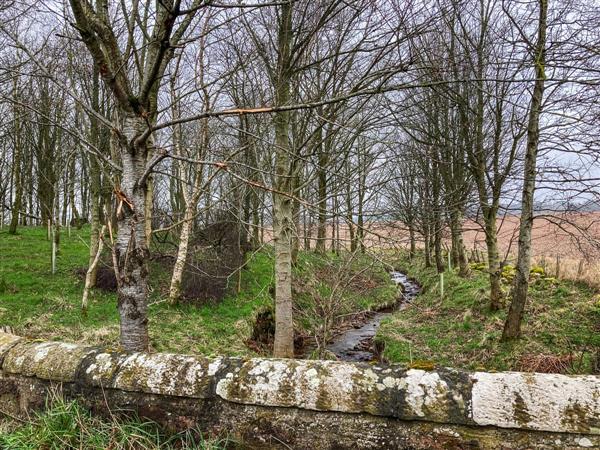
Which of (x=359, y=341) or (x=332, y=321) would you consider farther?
(x=359, y=341)

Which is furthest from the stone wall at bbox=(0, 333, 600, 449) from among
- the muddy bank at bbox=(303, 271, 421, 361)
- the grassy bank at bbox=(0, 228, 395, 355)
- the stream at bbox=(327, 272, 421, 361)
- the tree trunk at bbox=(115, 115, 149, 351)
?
the stream at bbox=(327, 272, 421, 361)

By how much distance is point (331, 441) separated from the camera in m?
2.33

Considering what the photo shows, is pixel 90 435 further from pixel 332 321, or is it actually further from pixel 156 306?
pixel 156 306

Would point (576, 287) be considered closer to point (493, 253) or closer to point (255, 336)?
point (493, 253)

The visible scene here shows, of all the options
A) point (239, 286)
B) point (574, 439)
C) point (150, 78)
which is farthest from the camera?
point (239, 286)

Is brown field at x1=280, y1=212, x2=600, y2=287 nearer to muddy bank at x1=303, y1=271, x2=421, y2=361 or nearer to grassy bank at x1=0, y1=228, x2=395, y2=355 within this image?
grassy bank at x1=0, y1=228, x2=395, y2=355

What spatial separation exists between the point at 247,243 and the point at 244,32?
868 cm

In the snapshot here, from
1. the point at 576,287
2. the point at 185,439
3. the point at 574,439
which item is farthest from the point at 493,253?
the point at 185,439

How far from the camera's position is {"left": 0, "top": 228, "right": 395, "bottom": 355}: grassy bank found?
8.10 metres

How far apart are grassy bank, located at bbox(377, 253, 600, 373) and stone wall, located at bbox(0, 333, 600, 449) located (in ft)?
8.68

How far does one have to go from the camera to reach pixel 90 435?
2477mm

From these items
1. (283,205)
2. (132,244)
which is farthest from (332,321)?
(132,244)

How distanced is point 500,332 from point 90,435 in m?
8.14

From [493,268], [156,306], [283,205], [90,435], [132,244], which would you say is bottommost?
[156,306]
